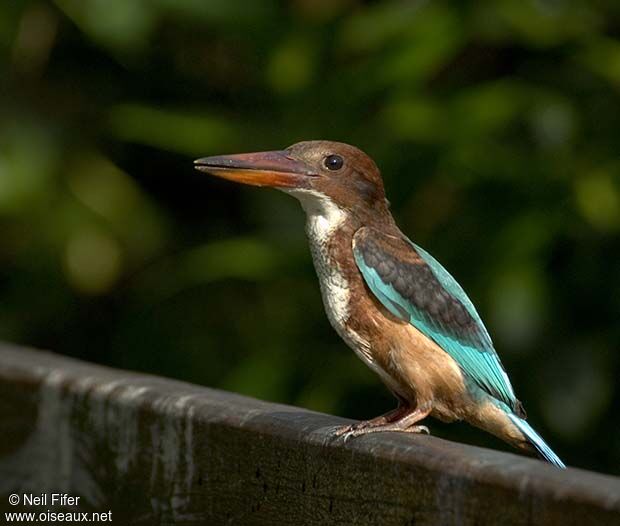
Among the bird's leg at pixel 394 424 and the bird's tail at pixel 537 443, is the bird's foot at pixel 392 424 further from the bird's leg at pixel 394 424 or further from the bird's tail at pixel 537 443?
the bird's tail at pixel 537 443

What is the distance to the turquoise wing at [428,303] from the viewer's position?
296 centimetres

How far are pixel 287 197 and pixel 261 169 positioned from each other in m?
1.89

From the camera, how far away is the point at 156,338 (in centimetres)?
500

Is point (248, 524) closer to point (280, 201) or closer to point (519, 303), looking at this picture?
point (519, 303)

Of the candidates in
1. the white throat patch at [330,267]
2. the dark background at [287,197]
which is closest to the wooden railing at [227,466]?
the white throat patch at [330,267]

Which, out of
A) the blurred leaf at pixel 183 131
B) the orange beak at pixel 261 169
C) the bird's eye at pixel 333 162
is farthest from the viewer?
the blurred leaf at pixel 183 131

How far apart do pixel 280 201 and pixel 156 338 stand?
2.12ft

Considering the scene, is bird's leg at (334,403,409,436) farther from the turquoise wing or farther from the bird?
the turquoise wing

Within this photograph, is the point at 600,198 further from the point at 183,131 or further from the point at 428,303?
the point at 183,131

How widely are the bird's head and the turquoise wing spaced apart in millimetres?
89

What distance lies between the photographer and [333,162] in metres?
3.14

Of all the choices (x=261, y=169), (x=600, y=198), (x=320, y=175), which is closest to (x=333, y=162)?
(x=320, y=175)

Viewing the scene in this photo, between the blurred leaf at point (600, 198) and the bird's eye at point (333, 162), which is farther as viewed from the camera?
Result: the blurred leaf at point (600, 198)

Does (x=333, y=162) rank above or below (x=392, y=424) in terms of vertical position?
above
